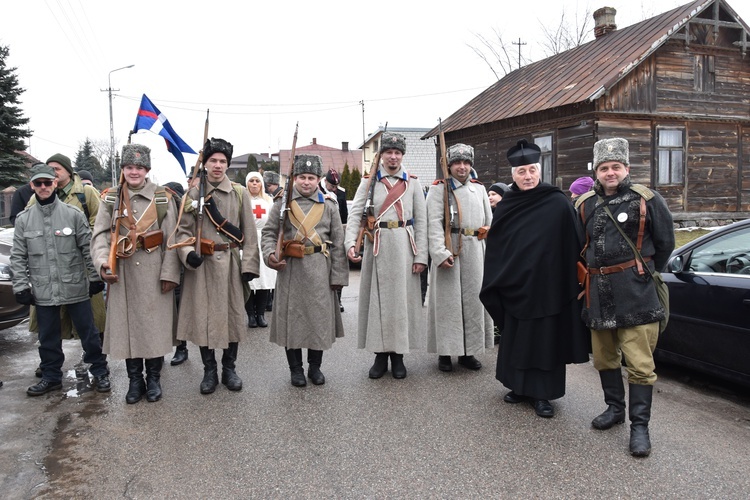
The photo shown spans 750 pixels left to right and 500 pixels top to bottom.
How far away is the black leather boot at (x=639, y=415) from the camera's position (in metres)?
3.71

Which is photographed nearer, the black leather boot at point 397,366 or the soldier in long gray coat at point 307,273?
the soldier in long gray coat at point 307,273

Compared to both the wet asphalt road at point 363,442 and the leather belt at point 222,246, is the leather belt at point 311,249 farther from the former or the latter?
the wet asphalt road at point 363,442

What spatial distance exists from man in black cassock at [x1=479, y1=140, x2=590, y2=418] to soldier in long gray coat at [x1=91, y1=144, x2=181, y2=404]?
8.96ft

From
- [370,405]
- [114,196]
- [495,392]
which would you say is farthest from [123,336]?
[495,392]

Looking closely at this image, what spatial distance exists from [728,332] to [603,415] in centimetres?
133

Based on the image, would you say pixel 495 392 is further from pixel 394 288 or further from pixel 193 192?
pixel 193 192

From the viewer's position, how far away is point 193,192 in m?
5.10

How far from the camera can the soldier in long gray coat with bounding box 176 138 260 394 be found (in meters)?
5.04

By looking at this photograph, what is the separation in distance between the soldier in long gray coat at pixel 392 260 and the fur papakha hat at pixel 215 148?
124 cm

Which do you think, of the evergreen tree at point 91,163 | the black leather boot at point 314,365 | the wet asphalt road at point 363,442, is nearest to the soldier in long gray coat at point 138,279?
the wet asphalt road at point 363,442

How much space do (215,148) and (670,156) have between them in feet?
51.0

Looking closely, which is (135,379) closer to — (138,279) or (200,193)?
(138,279)

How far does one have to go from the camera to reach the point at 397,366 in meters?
5.41

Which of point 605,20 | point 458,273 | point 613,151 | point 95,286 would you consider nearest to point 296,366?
point 458,273
